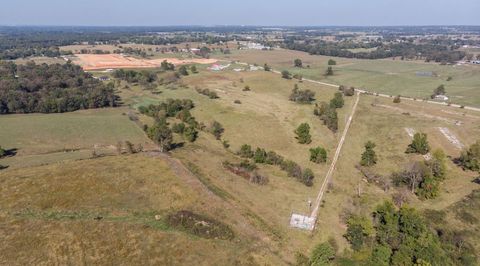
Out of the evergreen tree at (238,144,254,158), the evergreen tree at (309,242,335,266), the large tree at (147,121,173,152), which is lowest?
the evergreen tree at (238,144,254,158)

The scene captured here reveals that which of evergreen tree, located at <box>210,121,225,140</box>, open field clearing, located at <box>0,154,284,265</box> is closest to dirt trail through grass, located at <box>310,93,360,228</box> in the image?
open field clearing, located at <box>0,154,284,265</box>

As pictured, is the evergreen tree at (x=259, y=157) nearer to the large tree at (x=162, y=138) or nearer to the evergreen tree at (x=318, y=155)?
→ the evergreen tree at (x=318, y=155)

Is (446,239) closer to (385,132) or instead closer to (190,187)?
(190,187)

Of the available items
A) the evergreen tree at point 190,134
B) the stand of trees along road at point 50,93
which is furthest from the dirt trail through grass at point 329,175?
the stand of trees along road at point 50,93

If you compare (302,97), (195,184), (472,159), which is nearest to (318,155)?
(472,159)

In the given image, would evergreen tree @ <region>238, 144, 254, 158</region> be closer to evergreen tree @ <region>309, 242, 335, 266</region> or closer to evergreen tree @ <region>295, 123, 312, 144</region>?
evergreen tree @ <region>295, 123, 312, 144</region>
